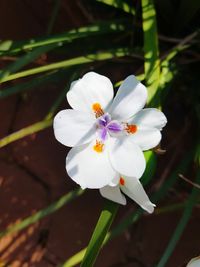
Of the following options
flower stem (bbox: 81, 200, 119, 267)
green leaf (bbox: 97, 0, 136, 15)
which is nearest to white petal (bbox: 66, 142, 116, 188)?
flower stem (bbox: 81, 200, 119, 267)

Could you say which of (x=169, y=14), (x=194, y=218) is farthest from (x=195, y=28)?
(x=194, y=218)

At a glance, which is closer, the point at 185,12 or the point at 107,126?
the point at 107,126

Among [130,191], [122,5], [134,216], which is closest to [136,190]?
[130,191]

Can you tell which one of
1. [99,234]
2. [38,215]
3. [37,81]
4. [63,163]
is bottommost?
[63,163]

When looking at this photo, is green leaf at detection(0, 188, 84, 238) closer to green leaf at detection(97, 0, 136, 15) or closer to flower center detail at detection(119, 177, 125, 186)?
flower center detail at detection(119, 177, 125, 186)

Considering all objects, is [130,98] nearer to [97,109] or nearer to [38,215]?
[97,109]

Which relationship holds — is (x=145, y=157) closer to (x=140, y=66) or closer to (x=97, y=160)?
(x=97, y=160)

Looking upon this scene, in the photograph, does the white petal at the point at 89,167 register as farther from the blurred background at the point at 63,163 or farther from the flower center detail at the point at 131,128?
the blurred background at the point at 63,163
